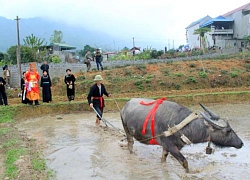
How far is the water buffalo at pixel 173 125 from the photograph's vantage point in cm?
488

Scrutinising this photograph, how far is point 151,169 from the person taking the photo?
5469 mm

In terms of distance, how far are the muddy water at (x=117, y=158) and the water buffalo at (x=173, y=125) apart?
1.29 feet

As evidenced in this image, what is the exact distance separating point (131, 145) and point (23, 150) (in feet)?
7.16

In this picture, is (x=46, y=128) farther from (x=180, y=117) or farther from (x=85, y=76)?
(x=85, y=76)

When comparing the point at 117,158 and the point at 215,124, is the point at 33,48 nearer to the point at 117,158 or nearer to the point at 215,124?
the point at 117,158

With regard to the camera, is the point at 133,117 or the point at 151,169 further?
the point at 133,117

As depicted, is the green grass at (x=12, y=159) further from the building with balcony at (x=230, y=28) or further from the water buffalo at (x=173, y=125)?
the building with balcony at (x=230, y=28)

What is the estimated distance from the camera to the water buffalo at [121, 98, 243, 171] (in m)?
4.88

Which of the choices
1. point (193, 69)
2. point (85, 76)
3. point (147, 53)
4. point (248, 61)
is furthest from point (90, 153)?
point (147, 53)

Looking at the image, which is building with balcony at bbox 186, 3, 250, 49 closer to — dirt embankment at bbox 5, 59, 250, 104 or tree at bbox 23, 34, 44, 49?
tree at bbox 23, 34, 44, 49

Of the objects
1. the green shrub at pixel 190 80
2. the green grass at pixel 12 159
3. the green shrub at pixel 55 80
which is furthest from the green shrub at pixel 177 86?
the green grass at pixel 12 159

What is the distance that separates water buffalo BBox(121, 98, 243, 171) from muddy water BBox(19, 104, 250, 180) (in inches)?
15.5

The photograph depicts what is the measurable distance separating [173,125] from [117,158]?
59.6 inches

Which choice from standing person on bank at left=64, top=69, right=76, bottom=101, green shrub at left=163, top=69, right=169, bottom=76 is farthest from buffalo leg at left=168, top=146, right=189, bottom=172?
green shrub at left=163, top=69, right=169, bottom=76
